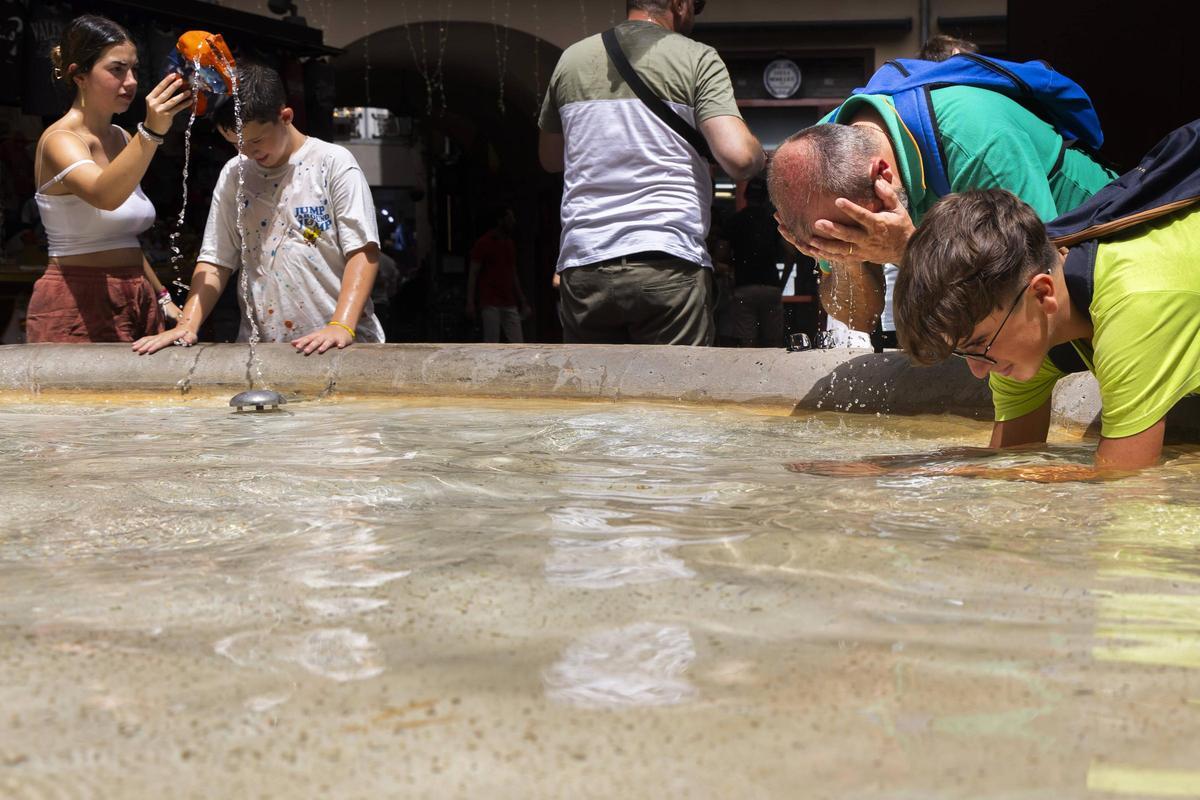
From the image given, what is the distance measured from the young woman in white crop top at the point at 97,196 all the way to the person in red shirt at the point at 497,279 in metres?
5.89

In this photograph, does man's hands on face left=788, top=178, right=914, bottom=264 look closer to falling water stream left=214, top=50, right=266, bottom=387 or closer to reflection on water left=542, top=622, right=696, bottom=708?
reflection on water left=542, top=622, right=696, bottom=708

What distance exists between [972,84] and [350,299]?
7.86 feet

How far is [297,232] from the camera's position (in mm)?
4707

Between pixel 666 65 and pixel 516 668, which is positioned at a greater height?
pixel 666 65

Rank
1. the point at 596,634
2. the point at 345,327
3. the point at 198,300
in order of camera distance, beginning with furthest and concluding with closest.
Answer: the point at 198,300
the point at 345,327
the point at 596,634

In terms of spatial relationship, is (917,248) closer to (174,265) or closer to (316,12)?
(174,265)

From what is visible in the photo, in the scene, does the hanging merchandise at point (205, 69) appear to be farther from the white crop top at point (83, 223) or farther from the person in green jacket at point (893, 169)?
the person in green jacket at point (893, 169)

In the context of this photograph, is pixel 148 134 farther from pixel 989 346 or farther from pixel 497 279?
pixel 497 279

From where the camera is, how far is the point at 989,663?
142cm

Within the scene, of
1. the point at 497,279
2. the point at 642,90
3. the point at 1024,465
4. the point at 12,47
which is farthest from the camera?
the point at 497,279

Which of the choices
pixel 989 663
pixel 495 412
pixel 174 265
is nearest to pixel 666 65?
pixel 495 412

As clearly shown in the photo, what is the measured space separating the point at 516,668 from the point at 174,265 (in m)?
7.49

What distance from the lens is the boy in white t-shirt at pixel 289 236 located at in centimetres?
460

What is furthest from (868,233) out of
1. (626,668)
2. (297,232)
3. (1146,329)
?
(297,232)
